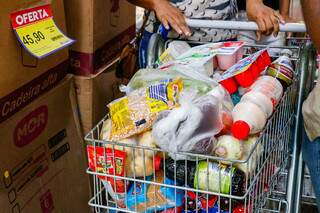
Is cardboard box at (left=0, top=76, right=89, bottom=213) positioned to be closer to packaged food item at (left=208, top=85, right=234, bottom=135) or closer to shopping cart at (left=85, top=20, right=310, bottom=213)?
shopping cart at (left=85, top=20, right=310, bottom=213)

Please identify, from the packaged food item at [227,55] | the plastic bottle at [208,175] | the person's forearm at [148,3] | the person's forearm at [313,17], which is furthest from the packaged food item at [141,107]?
the person's forearm at [148,3]

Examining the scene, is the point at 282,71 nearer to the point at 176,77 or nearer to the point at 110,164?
the point at 176,77

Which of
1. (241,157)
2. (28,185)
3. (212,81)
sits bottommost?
(28,185)

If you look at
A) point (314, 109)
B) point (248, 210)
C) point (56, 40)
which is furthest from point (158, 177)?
point (56, 40)

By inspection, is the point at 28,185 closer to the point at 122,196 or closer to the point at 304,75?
the point at 122,196

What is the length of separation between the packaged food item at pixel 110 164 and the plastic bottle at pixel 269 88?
37 cm

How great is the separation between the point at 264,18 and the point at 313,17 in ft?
1.35

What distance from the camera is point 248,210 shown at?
1082mm

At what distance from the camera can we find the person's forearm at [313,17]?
1.07 metres

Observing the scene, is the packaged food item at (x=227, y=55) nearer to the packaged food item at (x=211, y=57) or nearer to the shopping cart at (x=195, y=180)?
the packaged food item at (x=211, y=57)

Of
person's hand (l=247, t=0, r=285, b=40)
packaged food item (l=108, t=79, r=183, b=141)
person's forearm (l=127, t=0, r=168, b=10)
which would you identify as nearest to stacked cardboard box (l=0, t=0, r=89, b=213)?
person's forearm (l=127, t=0, r=168, b=10)

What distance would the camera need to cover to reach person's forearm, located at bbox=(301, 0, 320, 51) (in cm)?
107

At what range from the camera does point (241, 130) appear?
3.49ft

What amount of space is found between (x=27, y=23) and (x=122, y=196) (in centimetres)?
57
